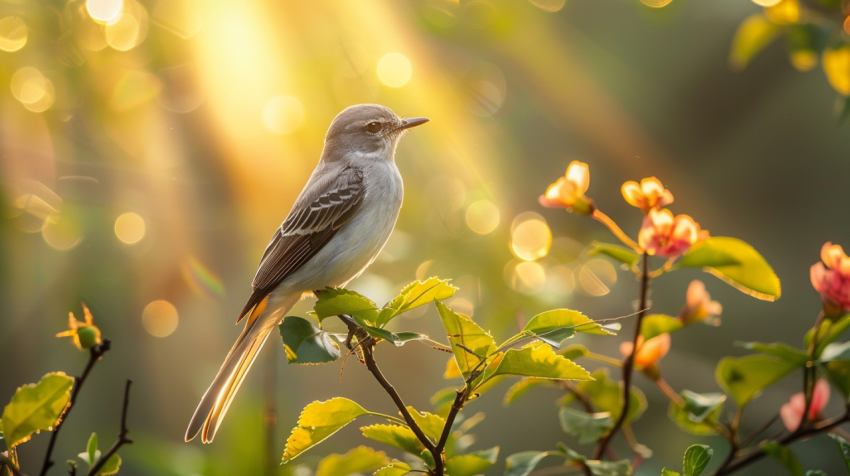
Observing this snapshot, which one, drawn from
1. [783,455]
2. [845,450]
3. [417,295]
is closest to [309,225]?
[417,295]

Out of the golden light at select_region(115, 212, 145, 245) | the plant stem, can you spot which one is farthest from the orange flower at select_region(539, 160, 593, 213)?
the golden light at select_region(115, 212, 145, 245)

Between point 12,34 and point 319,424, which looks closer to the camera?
point 319,424

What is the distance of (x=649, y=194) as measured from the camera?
1.76m

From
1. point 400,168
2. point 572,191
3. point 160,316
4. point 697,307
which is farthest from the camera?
point 160,316

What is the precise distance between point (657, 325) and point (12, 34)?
3.92m

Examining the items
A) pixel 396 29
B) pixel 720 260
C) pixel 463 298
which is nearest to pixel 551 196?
pixel 720 260

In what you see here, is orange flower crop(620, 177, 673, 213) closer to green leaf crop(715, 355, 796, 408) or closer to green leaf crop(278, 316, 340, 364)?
green leaf crop(715, 355, 796, 408)

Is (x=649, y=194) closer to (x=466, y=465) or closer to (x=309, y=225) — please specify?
(x=466, y=465)

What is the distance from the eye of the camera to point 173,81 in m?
3.87

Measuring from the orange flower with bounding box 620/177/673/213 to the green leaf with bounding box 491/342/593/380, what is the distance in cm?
74

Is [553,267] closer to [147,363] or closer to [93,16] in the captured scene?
[93,16]

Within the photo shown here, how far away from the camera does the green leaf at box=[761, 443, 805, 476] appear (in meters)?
1.51

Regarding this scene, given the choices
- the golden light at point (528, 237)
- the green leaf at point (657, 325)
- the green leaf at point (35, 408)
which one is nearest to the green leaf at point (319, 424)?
the green leaf at point (35, 408)

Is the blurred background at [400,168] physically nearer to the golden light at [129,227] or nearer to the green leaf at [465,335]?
the golden light at [129,227]
